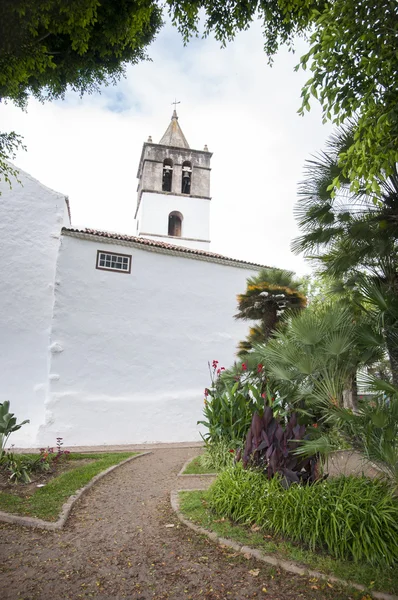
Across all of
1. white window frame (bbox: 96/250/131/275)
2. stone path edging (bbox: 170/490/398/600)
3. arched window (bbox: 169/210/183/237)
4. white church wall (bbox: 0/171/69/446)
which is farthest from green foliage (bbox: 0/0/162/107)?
arched window (bbox: 169/210/183/237)

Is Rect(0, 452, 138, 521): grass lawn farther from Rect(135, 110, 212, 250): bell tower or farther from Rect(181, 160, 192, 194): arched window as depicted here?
Rect(181, 160, 192, 194): arched window

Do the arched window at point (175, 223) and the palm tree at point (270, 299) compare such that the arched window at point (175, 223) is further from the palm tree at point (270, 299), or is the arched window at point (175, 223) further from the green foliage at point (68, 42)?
the green foliage at point (68, 42)

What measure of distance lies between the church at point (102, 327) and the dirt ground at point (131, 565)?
6422mm

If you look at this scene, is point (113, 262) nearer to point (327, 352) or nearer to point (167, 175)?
point (327, 352)

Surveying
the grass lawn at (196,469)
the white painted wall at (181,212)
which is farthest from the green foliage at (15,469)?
the white painted wall at (181,212)

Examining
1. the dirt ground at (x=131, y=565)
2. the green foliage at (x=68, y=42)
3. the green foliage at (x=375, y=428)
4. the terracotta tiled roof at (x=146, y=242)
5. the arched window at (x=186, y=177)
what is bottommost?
the dirt ground at (x=131, y=565)

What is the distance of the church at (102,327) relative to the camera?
10.9 meters

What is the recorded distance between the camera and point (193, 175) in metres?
26.4

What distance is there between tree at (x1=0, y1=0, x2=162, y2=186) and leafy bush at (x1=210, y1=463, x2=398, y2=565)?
18.1 ft

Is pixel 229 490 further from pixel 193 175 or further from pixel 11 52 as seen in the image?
pixel 193 175

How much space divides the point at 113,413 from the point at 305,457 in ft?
26.3

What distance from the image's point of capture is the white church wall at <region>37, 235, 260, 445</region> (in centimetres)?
1119

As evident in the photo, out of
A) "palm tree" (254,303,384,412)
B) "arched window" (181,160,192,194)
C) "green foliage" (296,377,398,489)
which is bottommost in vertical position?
"green foliage" (296,377,398,489)

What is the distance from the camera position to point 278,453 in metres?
4.68
